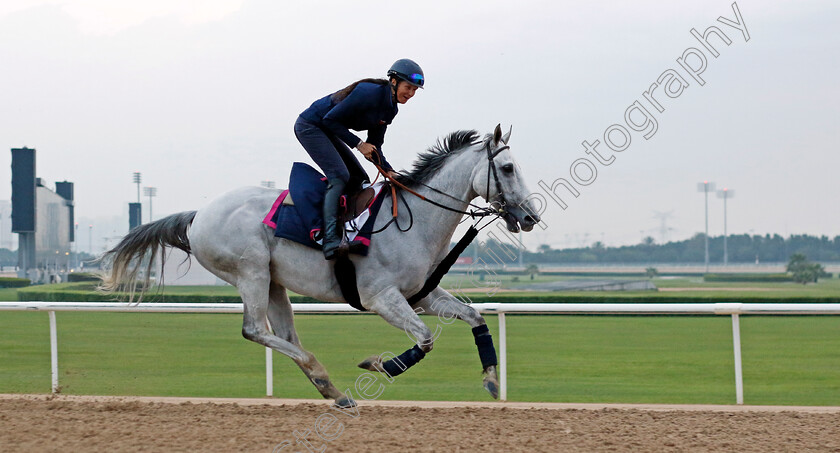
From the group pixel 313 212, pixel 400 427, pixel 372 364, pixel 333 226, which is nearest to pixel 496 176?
pixel 333 226

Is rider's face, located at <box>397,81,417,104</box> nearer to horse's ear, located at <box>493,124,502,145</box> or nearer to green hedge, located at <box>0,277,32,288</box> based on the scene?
horse's ear, located at <box>493,124,502,145</box>

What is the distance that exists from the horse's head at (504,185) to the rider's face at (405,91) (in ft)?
1.64

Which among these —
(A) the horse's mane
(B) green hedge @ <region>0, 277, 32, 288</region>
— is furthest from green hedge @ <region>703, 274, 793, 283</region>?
(A) the horse's mane

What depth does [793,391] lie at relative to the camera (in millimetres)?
7289

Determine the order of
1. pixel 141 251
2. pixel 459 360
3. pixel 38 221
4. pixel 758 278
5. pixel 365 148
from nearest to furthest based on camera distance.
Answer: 1. pixel 365 148
2. pixel 141 251
3. pixel 459 360
4. pixel 38 221
5. pixel 758 278

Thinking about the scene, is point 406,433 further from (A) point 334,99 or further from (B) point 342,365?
(B) point 342,365

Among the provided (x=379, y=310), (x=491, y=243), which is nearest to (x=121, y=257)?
(x=379, y=310)

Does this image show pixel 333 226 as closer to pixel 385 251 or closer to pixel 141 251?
pixel 385 251

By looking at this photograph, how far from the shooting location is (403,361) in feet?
13.9

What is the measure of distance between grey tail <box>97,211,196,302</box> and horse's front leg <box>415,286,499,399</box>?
1662 millimetres

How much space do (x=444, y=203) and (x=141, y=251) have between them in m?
2.13

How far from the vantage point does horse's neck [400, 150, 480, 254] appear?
14.7 feet

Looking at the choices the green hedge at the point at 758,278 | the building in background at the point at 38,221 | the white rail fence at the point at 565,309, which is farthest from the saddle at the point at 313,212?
the green hedge at the point at 758,278

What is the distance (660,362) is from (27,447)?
765 cm
